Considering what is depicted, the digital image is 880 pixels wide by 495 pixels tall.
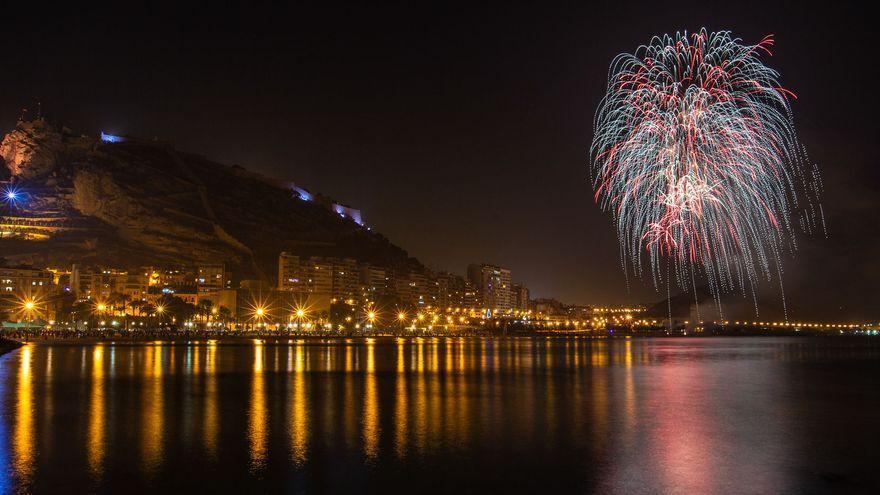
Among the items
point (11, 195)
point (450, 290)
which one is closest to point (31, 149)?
point (11, 195)

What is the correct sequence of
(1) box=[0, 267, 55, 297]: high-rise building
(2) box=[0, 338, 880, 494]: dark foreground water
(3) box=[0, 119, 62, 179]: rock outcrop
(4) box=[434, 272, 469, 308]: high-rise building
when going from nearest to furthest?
(2) box=[0, 338, 880, 494]: dark foreground water
(1) box=[0, 267, 55, 297]: high-rise building
(3) box=[0, 119, 62, 179]: rock outcrop
(4) box=[434, 272, 469, 308]: high-rise building

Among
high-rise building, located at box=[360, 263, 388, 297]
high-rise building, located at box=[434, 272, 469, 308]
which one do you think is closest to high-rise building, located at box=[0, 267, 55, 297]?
high-rise building, located at box=[360, 263, 388, 297]

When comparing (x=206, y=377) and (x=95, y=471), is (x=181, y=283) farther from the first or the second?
(x=95, y=471)

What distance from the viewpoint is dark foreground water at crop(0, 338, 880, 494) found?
1053cm

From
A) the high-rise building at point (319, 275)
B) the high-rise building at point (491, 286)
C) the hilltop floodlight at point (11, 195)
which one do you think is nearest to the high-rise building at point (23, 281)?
the hilltop floodlight at point (11, 195)

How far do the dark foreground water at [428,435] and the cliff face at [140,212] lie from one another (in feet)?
295

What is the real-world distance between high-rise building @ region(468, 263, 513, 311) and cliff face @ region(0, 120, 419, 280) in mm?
39454

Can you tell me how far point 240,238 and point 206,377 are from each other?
342 feet

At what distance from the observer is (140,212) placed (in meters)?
118

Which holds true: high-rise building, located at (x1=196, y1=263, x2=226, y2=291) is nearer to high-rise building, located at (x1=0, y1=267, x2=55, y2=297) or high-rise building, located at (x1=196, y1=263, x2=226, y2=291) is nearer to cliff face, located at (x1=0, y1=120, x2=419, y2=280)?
cliff face, located at (x1=0, y1=120, x2=419, y2=280)

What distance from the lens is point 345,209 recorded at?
561ft

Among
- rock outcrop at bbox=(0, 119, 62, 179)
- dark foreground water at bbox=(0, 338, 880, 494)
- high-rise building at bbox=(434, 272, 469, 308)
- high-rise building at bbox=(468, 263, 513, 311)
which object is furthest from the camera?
high-rise building at bbox=(468, 263, 513, 311)

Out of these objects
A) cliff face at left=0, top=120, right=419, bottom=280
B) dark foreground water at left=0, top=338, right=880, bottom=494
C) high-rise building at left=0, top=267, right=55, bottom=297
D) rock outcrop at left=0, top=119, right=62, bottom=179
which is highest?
rock outcrop at left=0, top=119, right=62, bottom=179

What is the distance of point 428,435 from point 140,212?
4495 inches
